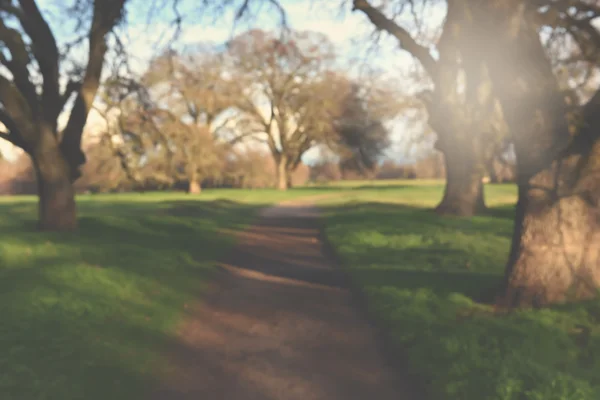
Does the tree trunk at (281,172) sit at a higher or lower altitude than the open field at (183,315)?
higher

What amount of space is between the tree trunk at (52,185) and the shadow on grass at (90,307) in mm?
564

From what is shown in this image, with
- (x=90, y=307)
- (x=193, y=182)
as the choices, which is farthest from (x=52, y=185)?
(x=193, y=182)

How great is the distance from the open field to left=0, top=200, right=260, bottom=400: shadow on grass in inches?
0.7

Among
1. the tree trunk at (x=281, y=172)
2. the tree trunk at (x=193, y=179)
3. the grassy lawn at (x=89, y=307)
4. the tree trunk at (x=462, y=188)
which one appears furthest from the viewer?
the tree trunk at (x=281, y=172)

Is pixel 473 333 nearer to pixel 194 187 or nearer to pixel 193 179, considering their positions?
pixel 193 179

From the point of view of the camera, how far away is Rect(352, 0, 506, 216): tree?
15.0 m

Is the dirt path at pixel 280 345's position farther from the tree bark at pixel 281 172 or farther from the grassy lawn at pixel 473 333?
the tree bark at pixel 281 172

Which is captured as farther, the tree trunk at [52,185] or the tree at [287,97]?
the tree at [287,97]

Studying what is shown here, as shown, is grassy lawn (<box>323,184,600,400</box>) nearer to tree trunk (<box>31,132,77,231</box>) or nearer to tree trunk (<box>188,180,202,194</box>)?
tree trunk (<box>31,132,77,231</box>)

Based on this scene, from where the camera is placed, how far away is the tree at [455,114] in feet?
49.0

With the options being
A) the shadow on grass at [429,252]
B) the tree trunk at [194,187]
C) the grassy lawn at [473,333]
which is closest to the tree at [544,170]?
the grassy lawn at [473,333]

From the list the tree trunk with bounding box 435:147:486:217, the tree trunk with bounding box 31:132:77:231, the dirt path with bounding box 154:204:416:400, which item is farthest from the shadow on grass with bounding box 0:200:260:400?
the tree trunk with bounding box 435:147:486:217

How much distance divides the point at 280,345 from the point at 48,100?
9383mm

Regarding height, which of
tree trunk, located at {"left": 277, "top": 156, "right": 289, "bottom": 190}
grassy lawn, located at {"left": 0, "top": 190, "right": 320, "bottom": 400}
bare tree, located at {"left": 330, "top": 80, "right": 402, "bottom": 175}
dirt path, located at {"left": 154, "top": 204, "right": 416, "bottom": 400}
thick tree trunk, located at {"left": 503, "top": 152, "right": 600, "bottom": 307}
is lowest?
dirt path, located at {"left": 154, "top": 204, "right": 416, "bottom": 400}
